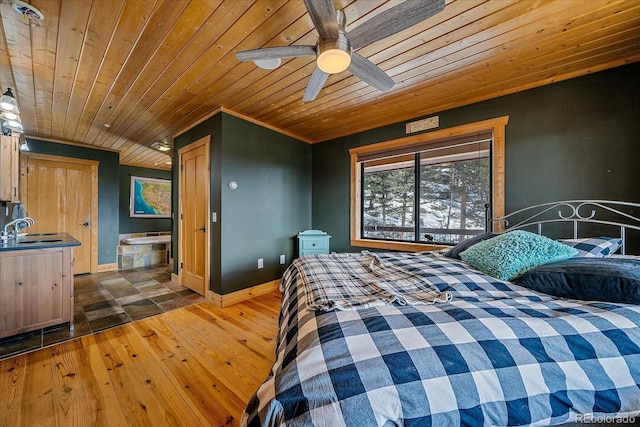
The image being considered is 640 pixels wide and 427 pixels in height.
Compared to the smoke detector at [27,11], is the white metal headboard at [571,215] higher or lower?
lower

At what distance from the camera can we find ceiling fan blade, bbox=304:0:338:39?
1.16 m

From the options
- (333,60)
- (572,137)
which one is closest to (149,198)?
(333,60)

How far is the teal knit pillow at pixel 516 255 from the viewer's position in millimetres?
1304

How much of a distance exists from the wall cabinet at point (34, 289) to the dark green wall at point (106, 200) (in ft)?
9.19

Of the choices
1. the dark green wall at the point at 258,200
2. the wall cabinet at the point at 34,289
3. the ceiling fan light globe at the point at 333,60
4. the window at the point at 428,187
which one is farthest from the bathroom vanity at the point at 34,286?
the window at the point at 428,187

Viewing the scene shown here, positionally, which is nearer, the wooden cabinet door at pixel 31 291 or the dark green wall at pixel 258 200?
the wooden cabinet door at pixel 31 291

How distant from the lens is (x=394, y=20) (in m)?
1.24

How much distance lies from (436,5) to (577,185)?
6.92ft

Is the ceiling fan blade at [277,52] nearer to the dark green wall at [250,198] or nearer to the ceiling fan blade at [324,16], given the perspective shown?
the ceiling fan blade at [324,16]

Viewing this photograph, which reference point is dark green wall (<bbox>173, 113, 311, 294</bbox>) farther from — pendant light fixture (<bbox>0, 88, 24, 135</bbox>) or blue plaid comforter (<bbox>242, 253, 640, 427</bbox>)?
blue plaid comforter (<bbox>242, 253, 640, 427</bbox>)

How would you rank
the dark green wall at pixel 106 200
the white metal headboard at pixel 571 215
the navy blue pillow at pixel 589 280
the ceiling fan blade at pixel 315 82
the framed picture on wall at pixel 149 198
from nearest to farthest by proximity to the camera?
the navy blue pillow at pixel 589 280 < the ceiling fan blade at pixel 315 82 < the white metal headboard at pixel 571 215 < the dark green wall at pixel 106 200 < the framed picture on wall at pixel 149 198

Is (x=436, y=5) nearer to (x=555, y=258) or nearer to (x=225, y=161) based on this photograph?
(x=555, y=258)

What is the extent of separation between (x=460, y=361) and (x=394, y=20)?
1539 millimetres

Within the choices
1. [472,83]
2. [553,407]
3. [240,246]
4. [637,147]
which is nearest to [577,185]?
[637,147]
